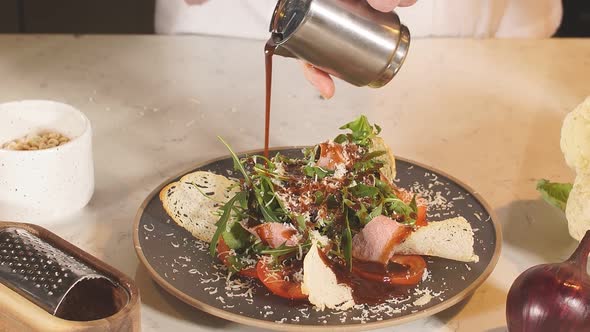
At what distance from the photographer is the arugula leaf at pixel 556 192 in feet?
5.13

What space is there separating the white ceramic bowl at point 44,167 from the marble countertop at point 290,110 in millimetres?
59

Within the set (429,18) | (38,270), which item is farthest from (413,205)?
(429,18)

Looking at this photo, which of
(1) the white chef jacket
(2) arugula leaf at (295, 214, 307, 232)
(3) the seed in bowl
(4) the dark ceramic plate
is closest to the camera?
(4) the dark ceramic plate

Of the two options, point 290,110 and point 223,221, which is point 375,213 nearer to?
point 223,221

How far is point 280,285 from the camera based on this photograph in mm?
1262

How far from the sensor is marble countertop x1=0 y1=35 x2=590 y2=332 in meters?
1.59

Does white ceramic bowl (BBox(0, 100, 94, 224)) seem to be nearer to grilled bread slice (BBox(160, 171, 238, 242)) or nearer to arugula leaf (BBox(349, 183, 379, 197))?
grilled bread slice (BBox(160, 171, 238, 242))

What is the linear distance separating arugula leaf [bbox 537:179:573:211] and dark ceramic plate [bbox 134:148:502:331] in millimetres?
146

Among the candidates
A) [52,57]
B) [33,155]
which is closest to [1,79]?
[52,57]

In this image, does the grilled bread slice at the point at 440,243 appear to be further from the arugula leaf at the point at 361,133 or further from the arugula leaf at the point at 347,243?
the arugula leaf at the point at 361,133

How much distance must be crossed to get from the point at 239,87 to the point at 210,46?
9.7 inches

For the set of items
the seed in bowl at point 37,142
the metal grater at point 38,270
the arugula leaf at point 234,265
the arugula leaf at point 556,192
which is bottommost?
the seed in bowl at point 37,142

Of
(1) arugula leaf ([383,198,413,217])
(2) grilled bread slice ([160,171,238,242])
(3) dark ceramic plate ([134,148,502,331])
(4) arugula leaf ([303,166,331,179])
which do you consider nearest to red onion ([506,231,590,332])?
(3) dark ceramic plate ([134,148,502,331])

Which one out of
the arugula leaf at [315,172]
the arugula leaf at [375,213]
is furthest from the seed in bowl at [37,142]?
the arugula leaf at [375,213]
